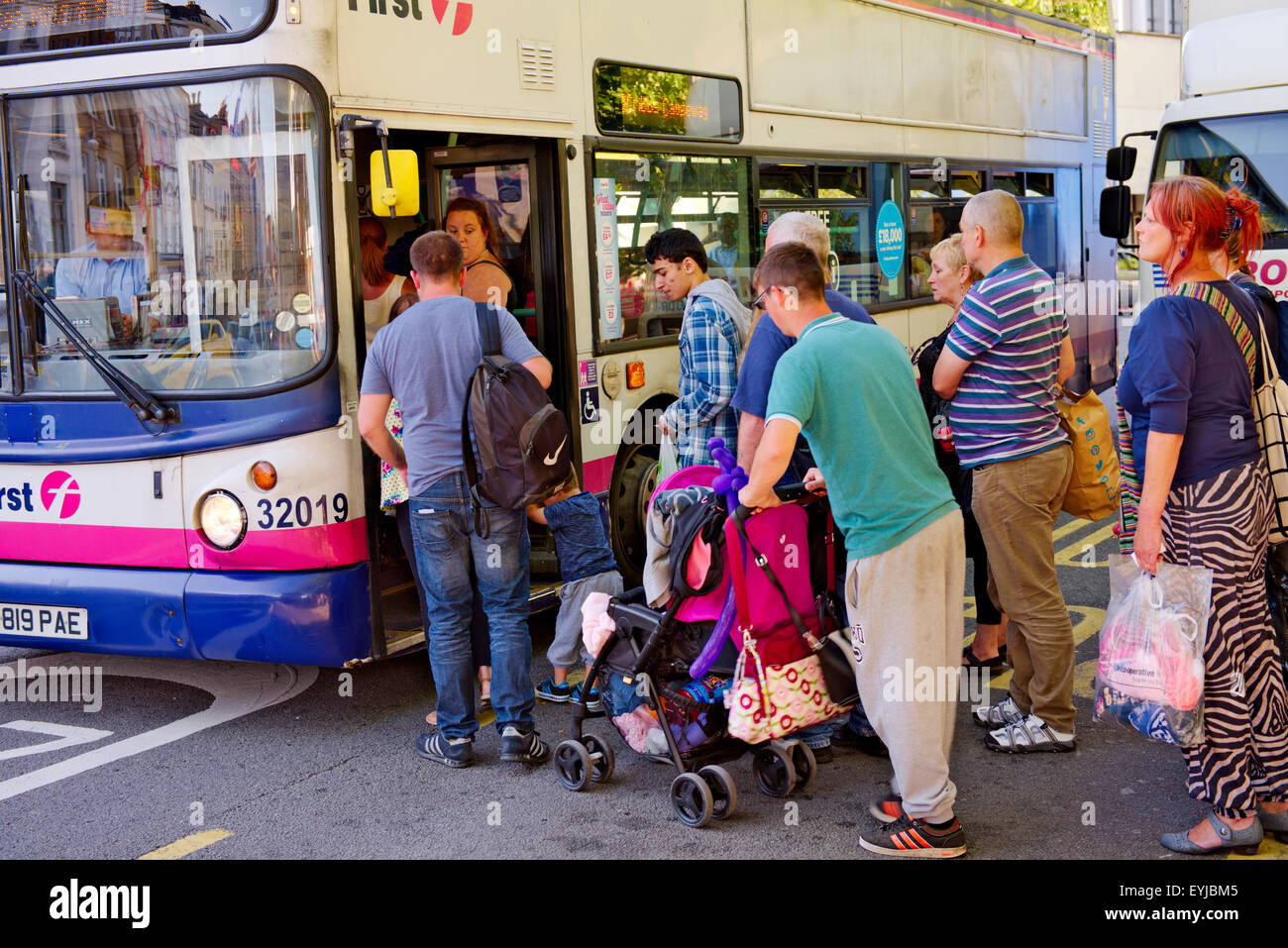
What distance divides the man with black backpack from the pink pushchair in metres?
0.45

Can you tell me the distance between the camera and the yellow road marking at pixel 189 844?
4219mm

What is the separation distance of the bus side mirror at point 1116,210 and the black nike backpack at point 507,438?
183 inches

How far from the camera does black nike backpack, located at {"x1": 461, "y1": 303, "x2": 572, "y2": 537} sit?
15.6 feet

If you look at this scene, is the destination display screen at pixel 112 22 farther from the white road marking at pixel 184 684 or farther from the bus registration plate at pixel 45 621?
the white road marking at pixel 184 684

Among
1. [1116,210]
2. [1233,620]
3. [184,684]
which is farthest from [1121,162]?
[184,684]

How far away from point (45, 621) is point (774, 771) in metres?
2.93

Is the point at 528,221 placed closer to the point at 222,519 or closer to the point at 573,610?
the point at 573,610

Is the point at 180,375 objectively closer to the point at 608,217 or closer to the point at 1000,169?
the point at 608,217

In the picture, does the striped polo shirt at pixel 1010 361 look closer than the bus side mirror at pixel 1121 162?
Yes

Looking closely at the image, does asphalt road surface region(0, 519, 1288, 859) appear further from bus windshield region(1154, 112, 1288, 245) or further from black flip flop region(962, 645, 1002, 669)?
bus windshield region(1154, 112, 1288, 245)

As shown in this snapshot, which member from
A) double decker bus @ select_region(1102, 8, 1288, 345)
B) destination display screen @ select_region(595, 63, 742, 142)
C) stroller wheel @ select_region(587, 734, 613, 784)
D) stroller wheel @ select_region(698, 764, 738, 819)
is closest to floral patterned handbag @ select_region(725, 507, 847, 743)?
stroller wheel @ select_region(698, 764, 738, 819)

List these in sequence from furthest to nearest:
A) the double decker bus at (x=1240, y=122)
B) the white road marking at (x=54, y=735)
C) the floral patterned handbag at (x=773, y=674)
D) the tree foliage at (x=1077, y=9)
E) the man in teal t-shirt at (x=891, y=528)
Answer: the tree foliage at (x=1077, y=9) → the double decker bus at (x=1240, y=122) → the white road marking at (x=54, y=735) → the floral patterned handbag at (x=773, y=674) → the man in teal t-shirt at (x=891, y=528)

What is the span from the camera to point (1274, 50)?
725 cm

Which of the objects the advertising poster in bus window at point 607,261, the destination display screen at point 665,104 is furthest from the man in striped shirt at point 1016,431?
the destination display screen at point 665,104
